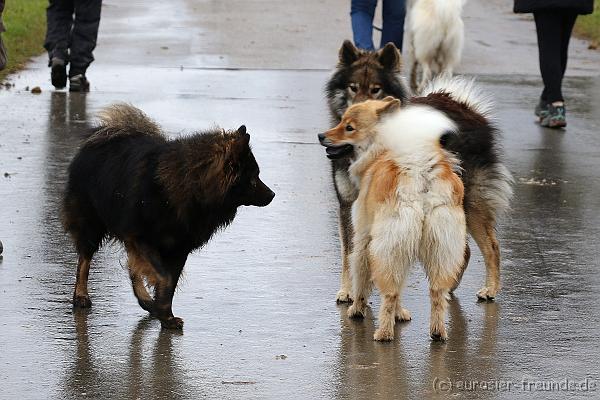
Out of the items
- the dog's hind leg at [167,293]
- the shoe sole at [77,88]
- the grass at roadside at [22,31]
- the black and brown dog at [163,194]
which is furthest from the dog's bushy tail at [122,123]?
the grass at roadside at [22,31]

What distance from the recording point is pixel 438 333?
225 inches

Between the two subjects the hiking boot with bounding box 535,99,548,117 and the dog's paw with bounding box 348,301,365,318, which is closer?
the dog's paw with bounding box 348,301,365,318

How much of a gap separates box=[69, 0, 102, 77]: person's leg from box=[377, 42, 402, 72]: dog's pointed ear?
5720 mm

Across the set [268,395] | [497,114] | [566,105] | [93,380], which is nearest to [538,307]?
[268,395]

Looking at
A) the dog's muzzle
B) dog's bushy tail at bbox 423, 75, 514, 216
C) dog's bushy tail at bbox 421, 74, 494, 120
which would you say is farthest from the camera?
dog's bushy tail at bbox 421, 74, 494, 120

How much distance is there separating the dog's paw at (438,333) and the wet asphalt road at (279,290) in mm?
56

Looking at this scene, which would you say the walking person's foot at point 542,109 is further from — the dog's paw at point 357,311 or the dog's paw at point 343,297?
→ the dog's paw at point 357,311

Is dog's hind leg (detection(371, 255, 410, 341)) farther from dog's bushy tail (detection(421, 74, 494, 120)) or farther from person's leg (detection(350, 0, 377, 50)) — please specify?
person's leg (detection(350, 0, 377, 50))

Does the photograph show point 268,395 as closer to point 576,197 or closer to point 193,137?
point 193,137

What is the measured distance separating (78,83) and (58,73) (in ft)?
0.78

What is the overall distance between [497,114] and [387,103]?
622 cm

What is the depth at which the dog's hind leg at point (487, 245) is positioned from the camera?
6617 millimetres

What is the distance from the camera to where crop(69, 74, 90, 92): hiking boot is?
40.7ft

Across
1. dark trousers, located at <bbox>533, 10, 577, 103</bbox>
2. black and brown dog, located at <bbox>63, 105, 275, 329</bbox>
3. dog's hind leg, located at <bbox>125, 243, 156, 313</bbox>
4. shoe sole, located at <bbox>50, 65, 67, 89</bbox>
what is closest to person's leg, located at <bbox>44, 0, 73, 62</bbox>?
shoe sole, located at <bbox>50, 65, 67, 89</bbox>
